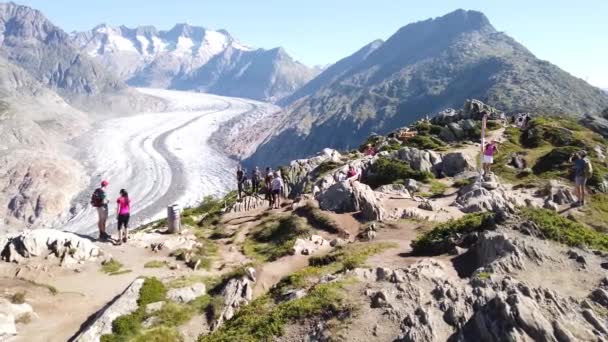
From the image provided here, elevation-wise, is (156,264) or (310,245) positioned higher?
(310,245)

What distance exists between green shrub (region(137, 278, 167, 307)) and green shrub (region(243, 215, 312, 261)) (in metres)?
5.69

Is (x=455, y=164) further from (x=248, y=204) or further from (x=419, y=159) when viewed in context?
(x=248, y=204)

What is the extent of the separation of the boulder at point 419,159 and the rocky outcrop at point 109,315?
86.6ft

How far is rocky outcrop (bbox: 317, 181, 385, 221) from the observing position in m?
26.0

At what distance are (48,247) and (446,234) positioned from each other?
704 inches

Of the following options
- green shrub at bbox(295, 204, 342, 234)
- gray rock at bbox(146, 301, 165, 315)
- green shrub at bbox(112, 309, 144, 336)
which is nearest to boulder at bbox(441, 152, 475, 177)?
green shrub at bbox(295, 204, 342, 234)

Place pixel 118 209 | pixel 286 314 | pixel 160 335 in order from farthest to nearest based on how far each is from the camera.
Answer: pixel 118 209
pixel 160 335
pixel 286 314

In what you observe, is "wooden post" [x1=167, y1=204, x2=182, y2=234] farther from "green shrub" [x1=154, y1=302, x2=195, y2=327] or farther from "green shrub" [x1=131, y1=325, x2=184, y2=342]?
"green shrub" [x1=131, y1=325, x2=184, y2=342]

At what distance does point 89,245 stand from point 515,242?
18909 mm

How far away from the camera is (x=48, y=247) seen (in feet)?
75.1

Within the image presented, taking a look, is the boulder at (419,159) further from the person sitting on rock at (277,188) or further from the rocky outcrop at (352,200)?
the rocky outcrop at (352,200)

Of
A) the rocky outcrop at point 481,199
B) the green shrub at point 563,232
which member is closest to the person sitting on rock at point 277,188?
the rocky outcrop at point 481,199

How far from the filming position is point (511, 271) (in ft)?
45.2

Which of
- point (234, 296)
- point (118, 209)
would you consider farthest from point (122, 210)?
point (234, 296)
